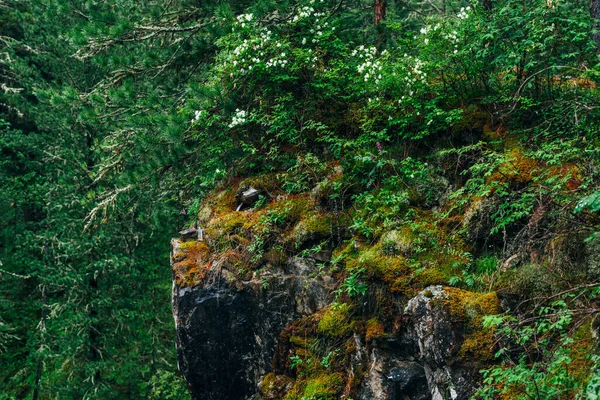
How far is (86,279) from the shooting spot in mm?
14367

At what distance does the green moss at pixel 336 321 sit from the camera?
5836 millimetres

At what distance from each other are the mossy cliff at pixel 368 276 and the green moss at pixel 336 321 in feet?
0.05

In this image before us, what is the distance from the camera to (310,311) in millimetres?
6504

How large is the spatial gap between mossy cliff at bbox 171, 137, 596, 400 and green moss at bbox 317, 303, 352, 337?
0.05 feet

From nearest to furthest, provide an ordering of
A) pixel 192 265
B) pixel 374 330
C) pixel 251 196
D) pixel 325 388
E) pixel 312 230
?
pixel 374 330, pixel 325 388, pixel 312 230, pixel 192 265, pixel 251 196

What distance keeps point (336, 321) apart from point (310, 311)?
66 centimetres

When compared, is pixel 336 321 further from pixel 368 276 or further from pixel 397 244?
pixel 397 244

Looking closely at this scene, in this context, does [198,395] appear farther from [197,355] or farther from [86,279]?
[86,279]

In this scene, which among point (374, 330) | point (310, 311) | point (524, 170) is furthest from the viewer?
point (310, 311)

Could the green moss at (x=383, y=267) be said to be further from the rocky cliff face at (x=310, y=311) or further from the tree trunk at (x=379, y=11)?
the tree trunk at (x=379, y=11)

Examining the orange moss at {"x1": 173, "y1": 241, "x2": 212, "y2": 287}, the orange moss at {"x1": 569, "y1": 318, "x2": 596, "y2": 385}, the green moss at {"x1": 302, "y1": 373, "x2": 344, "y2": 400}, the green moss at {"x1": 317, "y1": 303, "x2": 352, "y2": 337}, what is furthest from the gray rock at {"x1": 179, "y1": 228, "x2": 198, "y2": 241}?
the orange moss at {"x1": 569, "y1": 318, "x2": 596, "y2": 385}

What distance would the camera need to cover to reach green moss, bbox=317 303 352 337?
584 cm

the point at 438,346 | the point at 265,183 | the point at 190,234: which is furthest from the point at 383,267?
the point at 190,234

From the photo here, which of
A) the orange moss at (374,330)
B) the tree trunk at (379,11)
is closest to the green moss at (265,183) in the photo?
the orange moss at (374,330)
